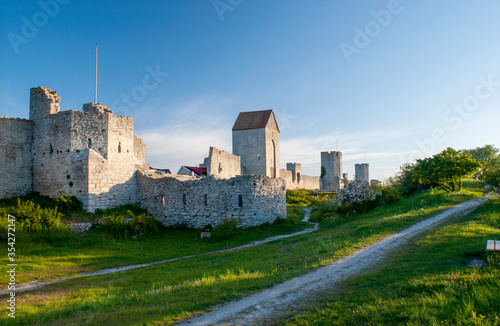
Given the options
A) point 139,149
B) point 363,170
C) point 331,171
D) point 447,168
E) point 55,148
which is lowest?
point 447,168

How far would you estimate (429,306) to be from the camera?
4.44 m

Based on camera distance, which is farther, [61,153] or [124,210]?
[124,210]

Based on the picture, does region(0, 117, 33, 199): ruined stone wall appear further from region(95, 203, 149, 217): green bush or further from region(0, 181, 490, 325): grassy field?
region(0, 181, 490, 325): grassy field

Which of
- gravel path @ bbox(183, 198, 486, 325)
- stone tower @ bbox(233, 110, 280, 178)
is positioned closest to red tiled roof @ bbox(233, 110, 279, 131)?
stone tower @ bbox(233, 110, 280, 178)

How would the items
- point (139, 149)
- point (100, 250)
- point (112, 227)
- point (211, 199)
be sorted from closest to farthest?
point (100, 250), point (112, 227), point (211, 199), point (139, 149)

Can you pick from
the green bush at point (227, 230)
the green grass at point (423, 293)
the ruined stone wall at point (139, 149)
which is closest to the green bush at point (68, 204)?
the ruined stone wall at point (139, 149)

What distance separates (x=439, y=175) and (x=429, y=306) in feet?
63.1

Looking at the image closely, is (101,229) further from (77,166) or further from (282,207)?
(282,207)

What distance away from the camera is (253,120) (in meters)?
39.6

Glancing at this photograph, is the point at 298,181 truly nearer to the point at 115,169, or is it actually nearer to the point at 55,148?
the point at 115,169

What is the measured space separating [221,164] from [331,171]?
28.9m

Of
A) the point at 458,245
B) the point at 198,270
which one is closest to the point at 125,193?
the point at 198,270

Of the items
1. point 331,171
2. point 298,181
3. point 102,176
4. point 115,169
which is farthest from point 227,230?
point 331,171

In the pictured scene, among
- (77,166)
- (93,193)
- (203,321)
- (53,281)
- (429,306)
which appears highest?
(77,166)
